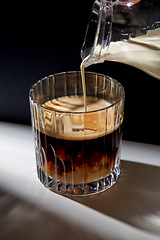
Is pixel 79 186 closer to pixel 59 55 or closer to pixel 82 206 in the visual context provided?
pixel 82 206

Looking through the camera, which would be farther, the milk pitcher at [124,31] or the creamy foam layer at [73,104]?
the creamy foam layer at [73,104]

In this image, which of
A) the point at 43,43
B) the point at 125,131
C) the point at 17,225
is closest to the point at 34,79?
the point at 43,43

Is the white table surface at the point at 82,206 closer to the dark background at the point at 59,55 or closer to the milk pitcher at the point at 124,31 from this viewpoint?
the dark background at the point at 59,55

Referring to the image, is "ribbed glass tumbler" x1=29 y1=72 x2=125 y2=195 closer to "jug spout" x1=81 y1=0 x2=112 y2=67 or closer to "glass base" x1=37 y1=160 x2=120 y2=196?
"glass base" x1=37 y1=160 x2=120 y2=196

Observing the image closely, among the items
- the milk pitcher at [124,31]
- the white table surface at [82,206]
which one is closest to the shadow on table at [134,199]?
the white table surface at [82,206]

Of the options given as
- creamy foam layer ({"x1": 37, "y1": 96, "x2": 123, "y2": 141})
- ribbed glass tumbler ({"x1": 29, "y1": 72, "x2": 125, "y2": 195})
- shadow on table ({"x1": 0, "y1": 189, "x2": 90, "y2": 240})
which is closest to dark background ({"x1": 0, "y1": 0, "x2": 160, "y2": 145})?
ribbed glass tumbler ({"x1": 29, "y1": 72, "x2": 125, "y2": 195})

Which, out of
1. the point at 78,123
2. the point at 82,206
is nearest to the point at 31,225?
the point at 82,206

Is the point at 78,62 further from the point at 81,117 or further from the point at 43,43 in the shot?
the point at 81,117
